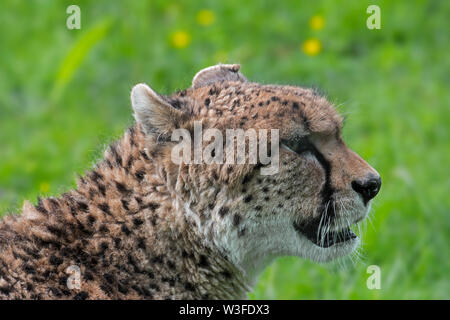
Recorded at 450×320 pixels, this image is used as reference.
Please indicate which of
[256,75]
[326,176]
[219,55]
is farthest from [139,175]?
[256,75]

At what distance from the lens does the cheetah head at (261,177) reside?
4.52m

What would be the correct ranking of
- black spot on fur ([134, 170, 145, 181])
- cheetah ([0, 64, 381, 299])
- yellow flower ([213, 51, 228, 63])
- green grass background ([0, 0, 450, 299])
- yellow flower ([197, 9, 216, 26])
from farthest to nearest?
1. yellow flower ([197, 9, 216, 26])
2. yellow flower ([213, 51, 228, 63])
3. green grass background ([0, 0, 450, 299])
4. black spot on fur ([134, 170, 145, 181])
5. cheetah ([0, 64, 381, 299])

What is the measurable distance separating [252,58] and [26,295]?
635 centimetres

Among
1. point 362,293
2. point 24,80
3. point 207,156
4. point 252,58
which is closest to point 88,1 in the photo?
point 24,80

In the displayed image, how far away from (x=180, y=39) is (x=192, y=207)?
577 centimetres

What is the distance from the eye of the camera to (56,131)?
365 inches

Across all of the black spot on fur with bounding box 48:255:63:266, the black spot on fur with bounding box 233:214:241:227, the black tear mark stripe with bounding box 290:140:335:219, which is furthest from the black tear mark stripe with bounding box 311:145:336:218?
the black spot on fur with bounding box 48:255:63:266

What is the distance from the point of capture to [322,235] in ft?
15.4

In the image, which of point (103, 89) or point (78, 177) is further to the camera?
point (103, 89)

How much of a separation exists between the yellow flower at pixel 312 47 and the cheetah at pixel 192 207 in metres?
5.32

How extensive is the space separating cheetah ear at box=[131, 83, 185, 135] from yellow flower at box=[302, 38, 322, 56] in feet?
18.4

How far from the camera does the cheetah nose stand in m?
4.63

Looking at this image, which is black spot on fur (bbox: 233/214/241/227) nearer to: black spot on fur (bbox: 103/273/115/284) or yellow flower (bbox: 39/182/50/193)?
black spot on fur (bbox: 103/273/115/284)
